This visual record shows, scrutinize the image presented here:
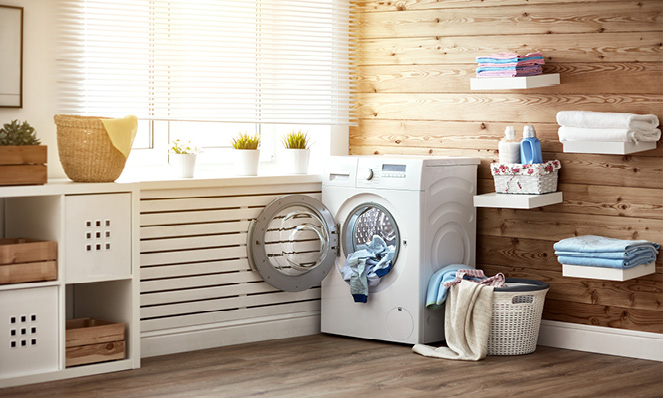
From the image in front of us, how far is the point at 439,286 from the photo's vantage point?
165 inches

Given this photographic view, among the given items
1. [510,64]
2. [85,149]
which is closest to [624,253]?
[510,64]

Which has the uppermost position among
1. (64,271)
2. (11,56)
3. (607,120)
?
(11,56)

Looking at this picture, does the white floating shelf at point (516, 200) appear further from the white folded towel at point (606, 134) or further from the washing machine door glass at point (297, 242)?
the washing machine door glass at point (297, 242)

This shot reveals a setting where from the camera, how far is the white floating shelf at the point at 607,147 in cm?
388

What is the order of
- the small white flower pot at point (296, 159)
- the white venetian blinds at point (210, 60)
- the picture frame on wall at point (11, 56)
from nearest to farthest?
the picture frame on wall at point (11, 56)
the white venetian blinds at point (210, 60)
the small white flower pot at point (296, 159)

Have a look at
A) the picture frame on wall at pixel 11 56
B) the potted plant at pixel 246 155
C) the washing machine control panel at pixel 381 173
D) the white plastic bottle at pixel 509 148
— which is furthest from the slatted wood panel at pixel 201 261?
the white plastic bottle at pixel 509 148

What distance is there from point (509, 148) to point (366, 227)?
30.0 inches

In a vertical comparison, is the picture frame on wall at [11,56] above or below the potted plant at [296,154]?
above

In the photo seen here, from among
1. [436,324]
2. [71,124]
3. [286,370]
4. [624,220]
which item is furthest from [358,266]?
[71,124]

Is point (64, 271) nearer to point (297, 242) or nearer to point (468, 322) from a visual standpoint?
point (297, 242)

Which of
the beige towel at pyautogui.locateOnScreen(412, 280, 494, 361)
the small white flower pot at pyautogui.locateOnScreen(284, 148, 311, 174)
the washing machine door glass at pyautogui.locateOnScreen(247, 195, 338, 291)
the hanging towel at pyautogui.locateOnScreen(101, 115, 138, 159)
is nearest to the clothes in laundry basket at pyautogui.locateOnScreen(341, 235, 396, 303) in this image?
the washing machine door glass at pyautogui.locateOnScreen(247, 195, 338, 291)

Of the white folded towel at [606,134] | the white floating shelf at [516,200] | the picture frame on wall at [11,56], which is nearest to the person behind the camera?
the picture frame on wall at [11,56]

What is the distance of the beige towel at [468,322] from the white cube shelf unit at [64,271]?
51.9 inches

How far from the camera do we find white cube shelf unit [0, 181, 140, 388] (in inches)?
137
